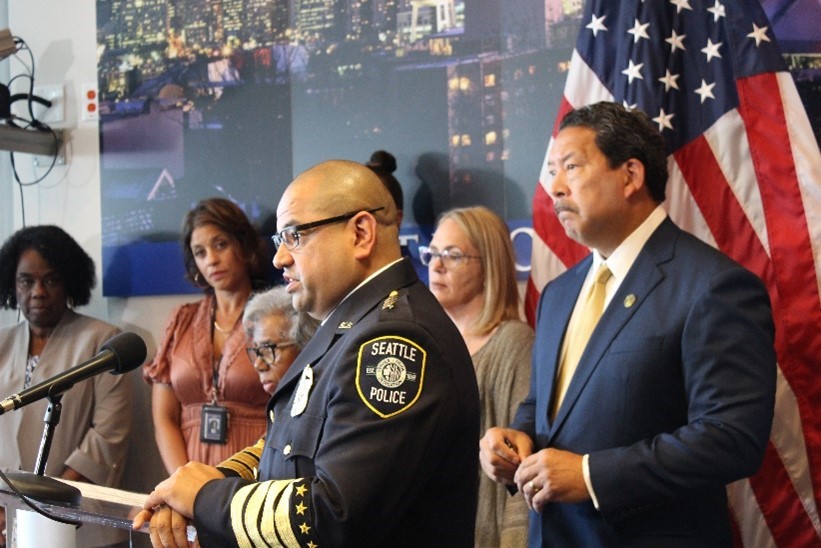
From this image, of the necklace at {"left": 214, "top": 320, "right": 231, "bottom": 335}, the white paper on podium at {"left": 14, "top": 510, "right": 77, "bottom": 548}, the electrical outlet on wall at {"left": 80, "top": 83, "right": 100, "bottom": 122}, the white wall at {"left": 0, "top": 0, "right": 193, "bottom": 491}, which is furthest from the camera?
the electrical outlet on wall at {"left": 80, "top": 83, "right": 100, "bottom": 122}

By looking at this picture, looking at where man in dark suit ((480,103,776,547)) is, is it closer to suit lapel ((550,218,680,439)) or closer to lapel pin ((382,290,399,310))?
suit lapel ((550,218,680,439))

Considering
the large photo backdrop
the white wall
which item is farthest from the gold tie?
the white wall

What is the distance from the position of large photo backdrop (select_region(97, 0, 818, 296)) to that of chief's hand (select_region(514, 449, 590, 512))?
64.3 inches

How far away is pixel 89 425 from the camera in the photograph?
4.28 meters

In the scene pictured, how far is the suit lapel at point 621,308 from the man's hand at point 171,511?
912 millimetres

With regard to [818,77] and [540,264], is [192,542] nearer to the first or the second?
[540,264]

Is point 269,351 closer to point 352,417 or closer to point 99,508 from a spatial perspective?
point 99,508

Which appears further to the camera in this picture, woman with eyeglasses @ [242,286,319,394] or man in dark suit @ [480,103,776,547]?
woman with eyeglasses @ [242,286,319,394]

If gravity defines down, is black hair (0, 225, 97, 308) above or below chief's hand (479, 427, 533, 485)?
above

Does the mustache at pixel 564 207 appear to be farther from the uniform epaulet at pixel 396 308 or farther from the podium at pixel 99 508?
the podium at pixel 99 508

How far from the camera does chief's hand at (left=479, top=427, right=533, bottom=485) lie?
2346 millimetres

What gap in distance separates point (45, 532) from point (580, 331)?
1.27 m

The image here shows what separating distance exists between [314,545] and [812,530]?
1907mm

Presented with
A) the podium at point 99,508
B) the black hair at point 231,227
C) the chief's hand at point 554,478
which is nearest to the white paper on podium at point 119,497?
the podium at point 99,508
